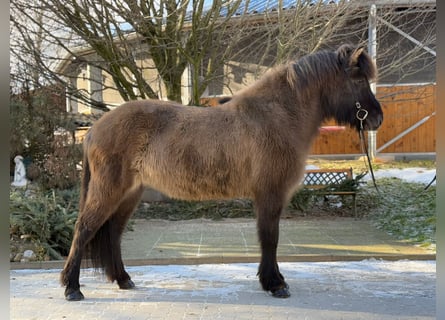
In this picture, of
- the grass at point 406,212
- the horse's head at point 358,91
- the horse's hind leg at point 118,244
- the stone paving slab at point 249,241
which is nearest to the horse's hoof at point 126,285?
the horse's hind leg at point 118,244

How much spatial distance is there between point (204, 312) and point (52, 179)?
18.9 ft

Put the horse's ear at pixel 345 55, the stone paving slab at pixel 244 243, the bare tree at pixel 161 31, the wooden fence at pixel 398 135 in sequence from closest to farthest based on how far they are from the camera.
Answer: the horse's ear at pixel 345 55 → the stone paving slab at pixel 244 243 → the bare tree at pixel 161 31 → the wooden fence at pixel 398 135

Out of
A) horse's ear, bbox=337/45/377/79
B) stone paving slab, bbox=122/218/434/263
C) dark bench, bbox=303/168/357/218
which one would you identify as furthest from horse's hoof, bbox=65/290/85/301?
dark bench, bbox=303/168/357/218

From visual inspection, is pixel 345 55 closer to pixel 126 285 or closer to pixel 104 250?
pixel 104 250

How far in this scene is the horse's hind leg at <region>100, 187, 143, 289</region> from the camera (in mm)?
4395

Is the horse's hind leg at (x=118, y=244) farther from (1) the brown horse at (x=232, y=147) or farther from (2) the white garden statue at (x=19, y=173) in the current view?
(2) the white garden statue at (x=19, y=173)

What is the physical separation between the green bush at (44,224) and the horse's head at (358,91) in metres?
4.15

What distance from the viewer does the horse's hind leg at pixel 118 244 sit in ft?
14.4

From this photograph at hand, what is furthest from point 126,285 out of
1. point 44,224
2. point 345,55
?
point 345,55

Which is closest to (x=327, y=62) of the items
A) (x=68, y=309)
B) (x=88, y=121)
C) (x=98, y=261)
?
(x=98, y=261)

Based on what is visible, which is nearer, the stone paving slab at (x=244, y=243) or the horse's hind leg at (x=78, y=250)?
the horse's hind leg at (x=78, y=250)

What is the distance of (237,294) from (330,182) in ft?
16.8

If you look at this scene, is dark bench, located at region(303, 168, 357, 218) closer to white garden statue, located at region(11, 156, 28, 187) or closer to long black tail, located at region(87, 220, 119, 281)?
long black tail, located at region(87, 220, 119, 281)

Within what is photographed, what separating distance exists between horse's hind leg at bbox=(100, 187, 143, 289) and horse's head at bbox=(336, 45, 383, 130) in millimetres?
2348
